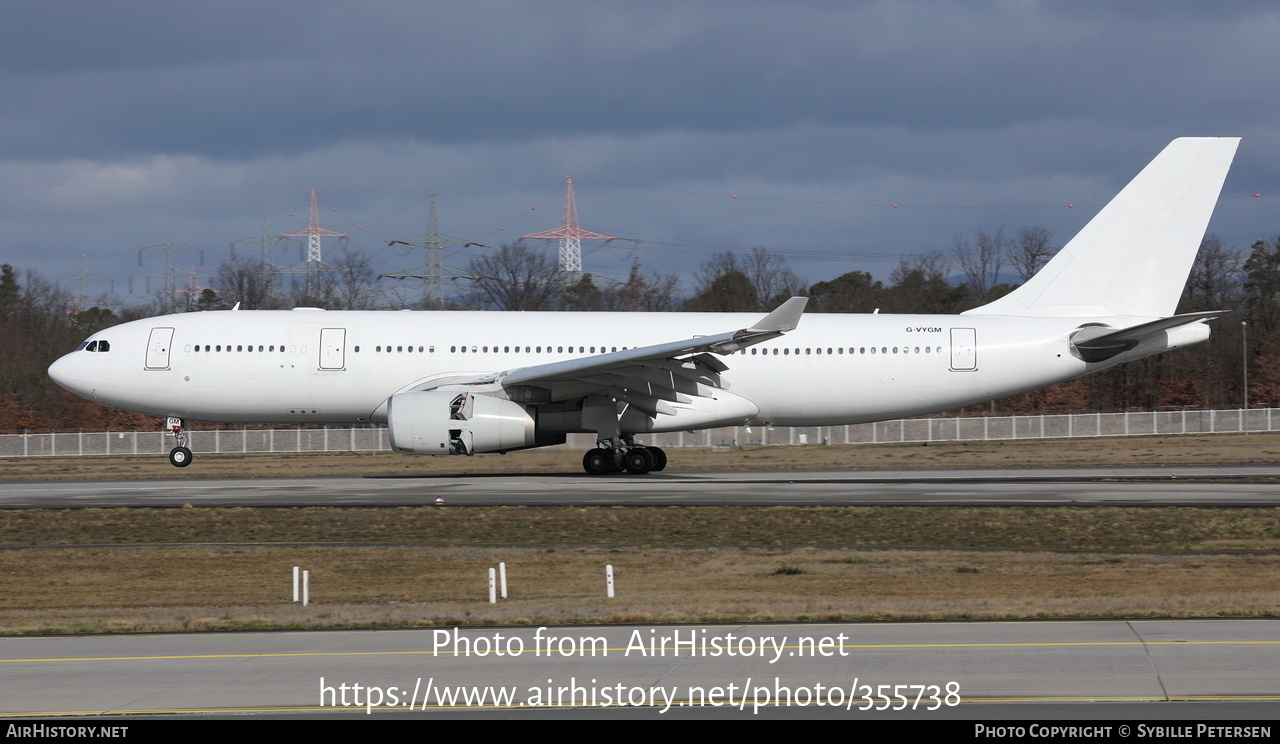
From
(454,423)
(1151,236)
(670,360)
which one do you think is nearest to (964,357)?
(1151,236)

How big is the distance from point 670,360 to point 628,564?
1074cm

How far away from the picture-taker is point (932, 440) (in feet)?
157

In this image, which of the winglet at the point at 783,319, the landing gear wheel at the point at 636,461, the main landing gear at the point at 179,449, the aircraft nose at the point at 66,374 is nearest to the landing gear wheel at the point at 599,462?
the landing gear wheel at the point at 636,461

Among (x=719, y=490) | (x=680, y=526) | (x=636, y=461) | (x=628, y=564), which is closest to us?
(x=628, y=564)

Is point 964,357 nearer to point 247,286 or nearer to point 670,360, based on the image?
point 670,360

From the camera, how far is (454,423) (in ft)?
84.6

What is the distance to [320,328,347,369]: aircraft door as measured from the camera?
28000 mm

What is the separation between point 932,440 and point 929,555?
32143 millimetres

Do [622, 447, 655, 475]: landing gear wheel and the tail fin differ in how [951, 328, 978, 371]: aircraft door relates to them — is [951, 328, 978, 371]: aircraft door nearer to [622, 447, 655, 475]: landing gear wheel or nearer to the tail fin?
the tail fin

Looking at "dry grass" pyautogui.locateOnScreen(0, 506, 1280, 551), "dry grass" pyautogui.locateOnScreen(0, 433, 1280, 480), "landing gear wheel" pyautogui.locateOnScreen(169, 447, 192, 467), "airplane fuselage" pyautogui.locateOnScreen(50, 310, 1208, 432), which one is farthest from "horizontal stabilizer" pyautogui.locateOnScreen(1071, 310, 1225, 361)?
"landing gear wheel" pyautogui.locateOnScreen(169, 447, 192, 467)
